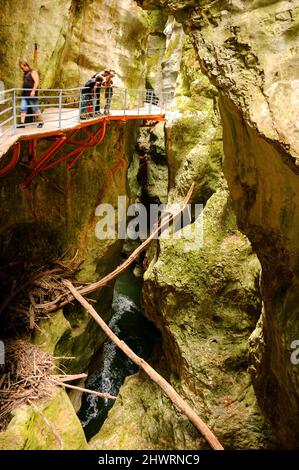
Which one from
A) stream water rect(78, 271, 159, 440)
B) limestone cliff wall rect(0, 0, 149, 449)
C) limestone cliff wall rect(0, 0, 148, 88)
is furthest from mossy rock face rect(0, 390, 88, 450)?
limestone cliff wall rect(0, 0, 148, 88)

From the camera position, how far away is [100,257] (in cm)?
1118

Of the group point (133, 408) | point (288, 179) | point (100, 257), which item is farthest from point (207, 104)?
point (133, 408)

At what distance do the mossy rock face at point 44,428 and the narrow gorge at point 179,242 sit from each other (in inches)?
1.1

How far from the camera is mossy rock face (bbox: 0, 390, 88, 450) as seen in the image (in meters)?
5.61

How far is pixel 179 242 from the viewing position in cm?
1046

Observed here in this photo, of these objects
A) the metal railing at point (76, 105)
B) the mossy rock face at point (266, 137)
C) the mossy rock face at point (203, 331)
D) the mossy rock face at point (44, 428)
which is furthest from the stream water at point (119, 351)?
the metal railing at point (76, 105)

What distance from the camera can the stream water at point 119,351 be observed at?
42.8ft

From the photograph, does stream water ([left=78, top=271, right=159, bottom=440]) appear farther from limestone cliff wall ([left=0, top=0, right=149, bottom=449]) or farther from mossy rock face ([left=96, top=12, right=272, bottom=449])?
mossy rock face ([left=96, top=12, right=272, bottom=449])

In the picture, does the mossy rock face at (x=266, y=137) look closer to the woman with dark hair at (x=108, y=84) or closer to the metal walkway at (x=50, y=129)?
the metal walkway at (x=50, y=129)

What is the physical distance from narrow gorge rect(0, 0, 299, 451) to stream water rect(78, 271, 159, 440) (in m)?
0.10

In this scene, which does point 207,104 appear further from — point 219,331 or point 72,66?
point 219,331

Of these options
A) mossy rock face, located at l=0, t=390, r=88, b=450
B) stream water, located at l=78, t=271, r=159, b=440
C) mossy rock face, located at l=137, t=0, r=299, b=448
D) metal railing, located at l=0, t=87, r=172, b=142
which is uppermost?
metal railing, located at l=0, t=87, r=172, b=142

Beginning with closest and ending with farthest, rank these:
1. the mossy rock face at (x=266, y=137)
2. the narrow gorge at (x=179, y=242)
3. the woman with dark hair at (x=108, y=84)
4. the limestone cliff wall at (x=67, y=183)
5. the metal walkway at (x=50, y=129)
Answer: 1. the mossy rock face at (x=266, y=137)
2. the narrow gorge at (x=179, y=242)
3. the metal walkway at (x=50, y=129)
4. the limestone cliff wall at (x=67, y=183)
5. the woman with dark hair at (x=108, y=84)
